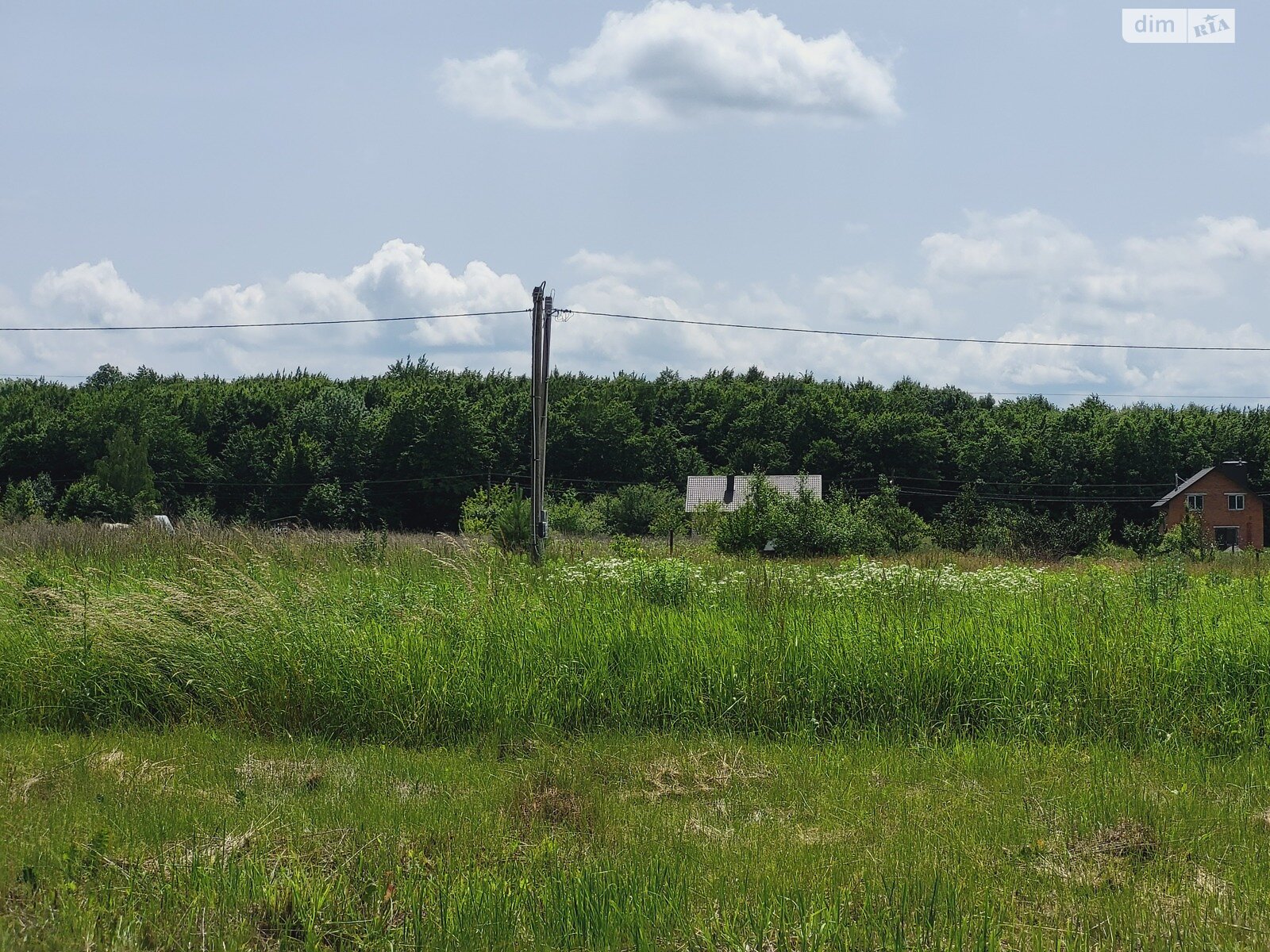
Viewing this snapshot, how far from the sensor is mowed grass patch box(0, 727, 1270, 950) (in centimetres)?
417

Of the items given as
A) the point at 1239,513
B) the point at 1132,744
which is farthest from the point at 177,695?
the point at 1239,513

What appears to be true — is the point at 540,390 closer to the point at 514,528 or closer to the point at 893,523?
the point at 514,528

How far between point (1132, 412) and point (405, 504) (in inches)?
2582

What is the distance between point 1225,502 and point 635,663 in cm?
8129

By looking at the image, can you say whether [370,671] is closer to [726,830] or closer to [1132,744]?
[726,830]

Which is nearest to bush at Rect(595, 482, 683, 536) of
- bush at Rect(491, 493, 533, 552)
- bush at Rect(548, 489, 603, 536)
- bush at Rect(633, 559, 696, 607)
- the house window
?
bush at Rect(548, 489, 603, 536)

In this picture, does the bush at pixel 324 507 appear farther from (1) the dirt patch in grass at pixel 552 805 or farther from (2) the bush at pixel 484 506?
(1) the dirt patch in grass at pixel 552 805

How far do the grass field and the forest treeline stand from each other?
63673mm

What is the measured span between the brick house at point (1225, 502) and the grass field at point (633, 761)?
2913 inches

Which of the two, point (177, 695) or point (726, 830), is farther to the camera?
point (177, 695)

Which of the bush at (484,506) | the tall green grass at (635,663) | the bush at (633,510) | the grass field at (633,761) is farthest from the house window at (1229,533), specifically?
the tall green grass at (635,663)

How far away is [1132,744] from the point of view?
24.7ft

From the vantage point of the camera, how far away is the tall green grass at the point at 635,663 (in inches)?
310

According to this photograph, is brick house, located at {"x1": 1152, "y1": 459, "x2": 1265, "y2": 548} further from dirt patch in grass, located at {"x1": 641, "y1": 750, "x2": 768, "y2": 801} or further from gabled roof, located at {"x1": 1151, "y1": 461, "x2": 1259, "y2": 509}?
dirt patch in grass, located at {"x1": 641, "y1": 750, "x2": 768, "y2": 801}
